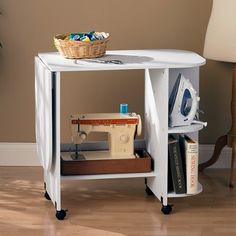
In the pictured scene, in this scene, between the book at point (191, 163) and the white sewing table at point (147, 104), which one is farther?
the book at point (191, 163)

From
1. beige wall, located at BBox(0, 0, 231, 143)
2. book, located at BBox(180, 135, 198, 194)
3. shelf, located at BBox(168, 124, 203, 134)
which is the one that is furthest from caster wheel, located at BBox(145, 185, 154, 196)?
beige wall, located at BBox(0, 0, 231, 143)

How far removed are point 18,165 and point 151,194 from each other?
920 mm

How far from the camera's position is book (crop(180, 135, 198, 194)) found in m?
3.67

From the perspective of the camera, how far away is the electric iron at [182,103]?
3.65 meters

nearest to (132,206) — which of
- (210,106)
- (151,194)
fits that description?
(151,194)

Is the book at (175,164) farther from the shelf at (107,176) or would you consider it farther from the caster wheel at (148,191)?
the caster wheel at (148,191)

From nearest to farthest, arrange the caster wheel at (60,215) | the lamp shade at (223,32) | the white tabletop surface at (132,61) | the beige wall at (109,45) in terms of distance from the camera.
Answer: the white tabletop surface at (132,61) < the caster wheel at (60,215) < the lamp shade at (223,32) < the beige wall at (109,45)

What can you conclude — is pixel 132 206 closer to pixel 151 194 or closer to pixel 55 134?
pixel 151 194

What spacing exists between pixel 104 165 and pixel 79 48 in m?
0.56

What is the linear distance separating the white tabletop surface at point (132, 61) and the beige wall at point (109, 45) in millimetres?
408

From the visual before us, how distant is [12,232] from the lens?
11.5ft

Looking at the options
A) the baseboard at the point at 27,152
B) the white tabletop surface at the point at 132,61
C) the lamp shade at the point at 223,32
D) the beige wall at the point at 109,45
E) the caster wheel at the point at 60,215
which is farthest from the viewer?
the baseboard at the point at 27,152

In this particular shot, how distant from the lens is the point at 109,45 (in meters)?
4.38

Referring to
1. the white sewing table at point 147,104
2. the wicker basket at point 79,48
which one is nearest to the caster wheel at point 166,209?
the white sewing table at point 147,104
